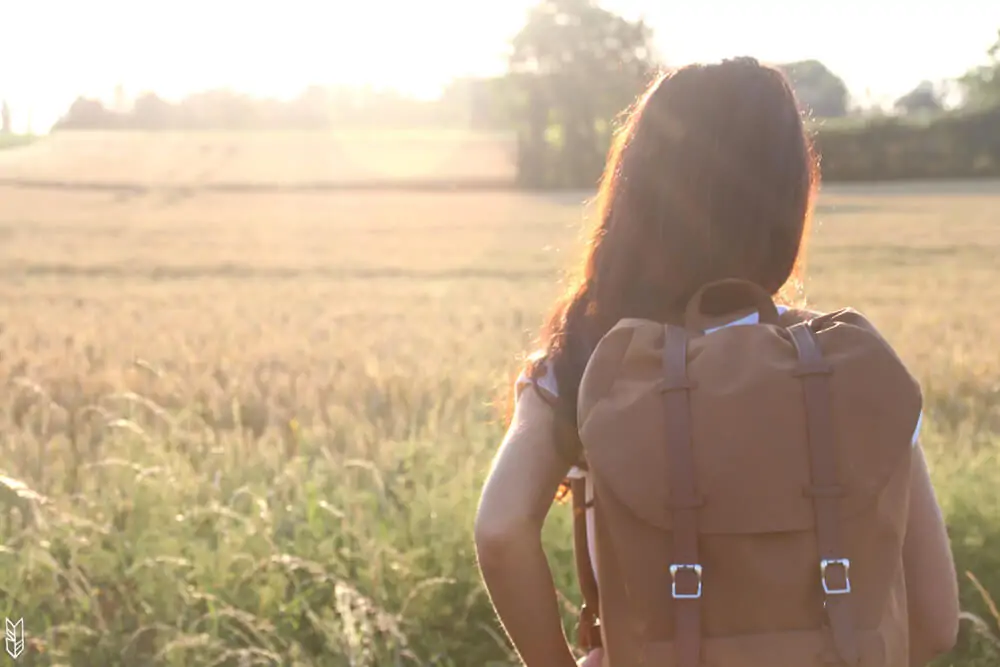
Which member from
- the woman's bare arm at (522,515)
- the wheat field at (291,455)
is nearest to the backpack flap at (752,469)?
the woman's bare arm at (522,515)

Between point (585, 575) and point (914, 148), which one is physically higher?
point (914, 148)

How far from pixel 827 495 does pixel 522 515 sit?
0.41m

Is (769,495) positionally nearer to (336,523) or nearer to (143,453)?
(336,523)

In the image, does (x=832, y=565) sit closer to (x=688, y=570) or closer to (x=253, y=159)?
(x=688, y=570)

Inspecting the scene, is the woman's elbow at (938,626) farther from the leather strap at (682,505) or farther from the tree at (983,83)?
the tree at (983,83)

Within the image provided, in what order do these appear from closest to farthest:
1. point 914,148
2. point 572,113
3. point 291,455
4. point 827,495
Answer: point 827,495 → point 291,455 → point 914,148 → point 572,113

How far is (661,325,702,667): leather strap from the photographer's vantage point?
1.28m

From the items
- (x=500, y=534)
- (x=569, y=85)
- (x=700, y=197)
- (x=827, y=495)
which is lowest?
(x=500, y=534)

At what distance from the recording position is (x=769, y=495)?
129cm

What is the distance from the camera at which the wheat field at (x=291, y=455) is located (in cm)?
287

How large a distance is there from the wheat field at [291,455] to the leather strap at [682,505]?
0.63 meters

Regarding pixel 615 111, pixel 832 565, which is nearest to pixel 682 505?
pixel 832 565

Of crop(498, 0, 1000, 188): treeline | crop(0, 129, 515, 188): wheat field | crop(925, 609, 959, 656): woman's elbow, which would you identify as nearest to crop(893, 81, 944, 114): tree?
crop(498, 0, 1000, 188): treeline

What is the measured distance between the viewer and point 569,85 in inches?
1551
